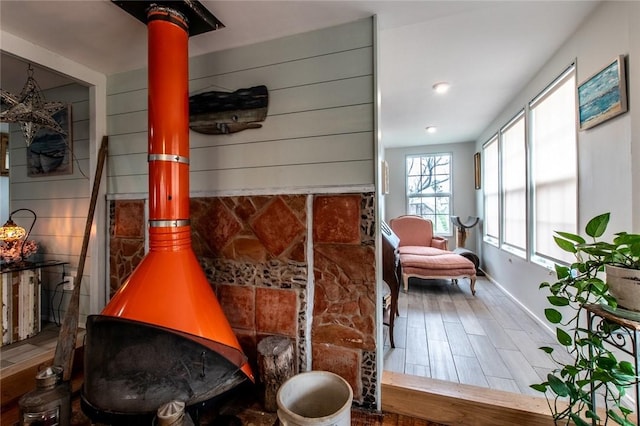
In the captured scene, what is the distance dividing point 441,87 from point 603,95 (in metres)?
1.33

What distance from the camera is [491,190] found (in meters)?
4.22

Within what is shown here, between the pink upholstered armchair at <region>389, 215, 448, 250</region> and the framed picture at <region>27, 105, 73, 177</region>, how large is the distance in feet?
14.4

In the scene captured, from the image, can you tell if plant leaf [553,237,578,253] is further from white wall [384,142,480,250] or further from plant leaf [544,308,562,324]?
white wall [384,142,480,250]

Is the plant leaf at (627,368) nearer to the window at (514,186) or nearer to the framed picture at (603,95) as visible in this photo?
the framed picture at (603,95)

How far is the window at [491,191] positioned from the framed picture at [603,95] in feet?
6.89

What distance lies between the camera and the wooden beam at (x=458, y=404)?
4.58 ft

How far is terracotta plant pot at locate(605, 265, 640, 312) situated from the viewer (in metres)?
1.01

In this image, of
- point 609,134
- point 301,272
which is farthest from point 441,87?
point 301,272

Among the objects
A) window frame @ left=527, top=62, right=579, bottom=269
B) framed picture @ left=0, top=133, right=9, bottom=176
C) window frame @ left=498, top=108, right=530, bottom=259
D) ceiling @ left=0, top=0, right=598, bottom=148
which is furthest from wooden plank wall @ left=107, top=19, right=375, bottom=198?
window frame @ left=498, top=108, right=530, bottom=259

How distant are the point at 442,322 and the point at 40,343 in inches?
132

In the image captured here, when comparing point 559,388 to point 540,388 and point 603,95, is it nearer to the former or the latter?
point 540,388

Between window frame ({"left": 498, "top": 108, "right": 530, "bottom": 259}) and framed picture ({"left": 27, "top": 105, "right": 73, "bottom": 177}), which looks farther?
window frame ({"left": 498, "top": 108, "right": 530, "bottom": 259})

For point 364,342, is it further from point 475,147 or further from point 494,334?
point 475,147

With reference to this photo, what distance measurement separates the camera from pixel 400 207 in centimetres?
568
